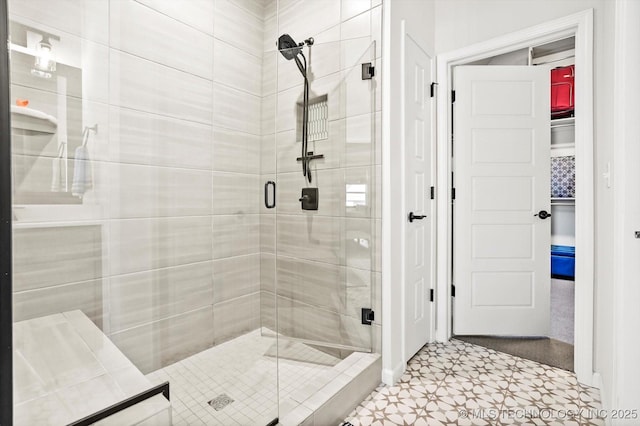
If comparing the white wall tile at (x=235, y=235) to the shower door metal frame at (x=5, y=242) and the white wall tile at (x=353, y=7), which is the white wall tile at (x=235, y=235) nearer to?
the shower door metal frame at (x=5, y=242)

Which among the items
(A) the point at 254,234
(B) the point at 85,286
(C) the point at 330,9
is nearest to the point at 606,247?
(A) the point at 254,234

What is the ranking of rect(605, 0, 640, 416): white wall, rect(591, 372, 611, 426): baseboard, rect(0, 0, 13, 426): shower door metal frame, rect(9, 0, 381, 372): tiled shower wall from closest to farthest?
rect(0, 0, 13, 426): shower door metal frame
rect(9, 0, 381, 372): tiled shower wall
rect(605, 0, 640, 416): white wall
rect(591, 372, 611, 426): baseboard

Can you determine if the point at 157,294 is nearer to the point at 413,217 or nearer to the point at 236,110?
the point at 236,110

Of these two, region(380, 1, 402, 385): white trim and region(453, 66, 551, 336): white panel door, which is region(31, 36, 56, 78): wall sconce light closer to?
region(380, 1, 402, 385): white trim

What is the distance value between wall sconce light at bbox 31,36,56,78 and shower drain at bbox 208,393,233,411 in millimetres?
1350

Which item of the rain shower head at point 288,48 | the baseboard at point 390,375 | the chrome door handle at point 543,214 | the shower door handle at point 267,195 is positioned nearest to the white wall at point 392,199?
the baseboard at point 390,375

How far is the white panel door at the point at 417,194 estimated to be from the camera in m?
2.03

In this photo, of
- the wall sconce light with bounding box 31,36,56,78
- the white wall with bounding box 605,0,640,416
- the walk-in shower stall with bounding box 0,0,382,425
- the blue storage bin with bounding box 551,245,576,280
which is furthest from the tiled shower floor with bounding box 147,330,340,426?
the blue storage bin with bounding box 551,245,576,280

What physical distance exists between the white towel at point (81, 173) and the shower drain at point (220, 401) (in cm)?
99

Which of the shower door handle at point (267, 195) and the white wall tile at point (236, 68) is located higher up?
the white wall tile at point (236, 68)

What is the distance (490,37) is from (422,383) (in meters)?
2.39

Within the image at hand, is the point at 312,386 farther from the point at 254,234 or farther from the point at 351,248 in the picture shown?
the point at 254,234

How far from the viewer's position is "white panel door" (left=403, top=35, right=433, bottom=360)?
6.66 ft

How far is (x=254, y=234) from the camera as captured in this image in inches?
73.7
